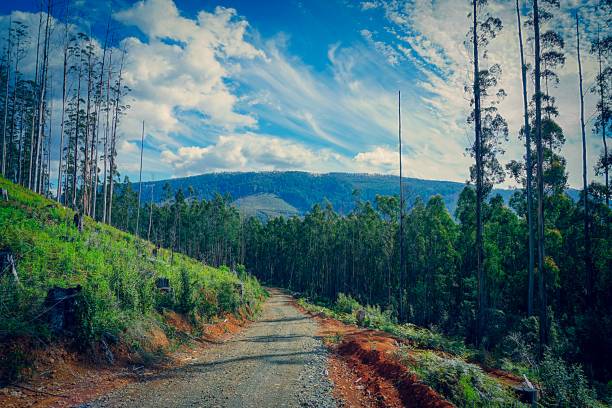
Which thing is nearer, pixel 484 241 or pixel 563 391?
pixel 563 391

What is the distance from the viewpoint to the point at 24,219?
15.1 metres

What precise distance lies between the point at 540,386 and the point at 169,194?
78407mm

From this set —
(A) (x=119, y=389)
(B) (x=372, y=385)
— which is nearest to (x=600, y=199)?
(B) (x=372, y=385)

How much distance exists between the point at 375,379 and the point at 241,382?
344cm

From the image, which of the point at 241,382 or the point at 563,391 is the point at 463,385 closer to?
the point at 563,391

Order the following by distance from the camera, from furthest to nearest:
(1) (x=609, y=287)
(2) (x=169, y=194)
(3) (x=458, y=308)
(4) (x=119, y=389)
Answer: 1. (2) (x=169, y=194)
2. (3) (x=458, y=308)
3. (1) (x=609, y=287)
4. (4) (x=119, y=389)

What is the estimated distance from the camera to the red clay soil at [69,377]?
674 centimetres

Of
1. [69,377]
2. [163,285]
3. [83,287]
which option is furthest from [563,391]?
[163,285]

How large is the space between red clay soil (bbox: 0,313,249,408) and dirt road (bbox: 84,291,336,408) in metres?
0.48

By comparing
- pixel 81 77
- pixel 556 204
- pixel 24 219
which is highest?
pixel 81 77

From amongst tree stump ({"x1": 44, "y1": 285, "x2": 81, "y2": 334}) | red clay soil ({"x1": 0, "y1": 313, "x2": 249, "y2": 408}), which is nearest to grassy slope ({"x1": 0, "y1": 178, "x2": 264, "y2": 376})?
tree stump ({"x1": 44, "y1": 285, "x2": 81, "y2": 334})

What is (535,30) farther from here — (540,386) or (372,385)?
(372,385)

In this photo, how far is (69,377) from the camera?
312 inches

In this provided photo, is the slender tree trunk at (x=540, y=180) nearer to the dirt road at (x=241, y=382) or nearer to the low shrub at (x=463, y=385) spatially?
the low shrub at (x=463, y=385)
